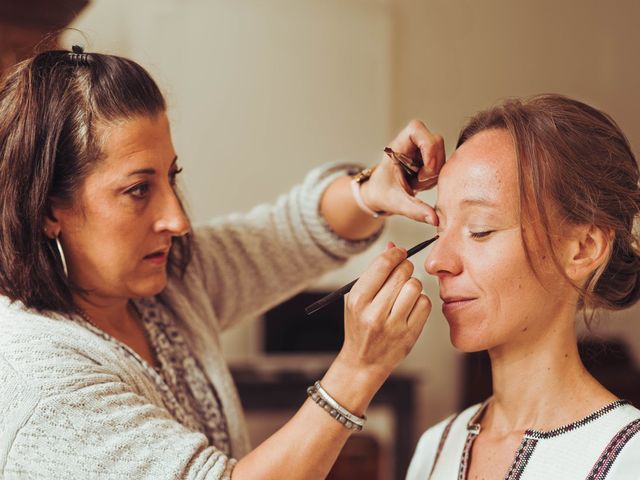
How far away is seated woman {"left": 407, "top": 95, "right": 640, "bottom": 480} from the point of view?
44.9 inches

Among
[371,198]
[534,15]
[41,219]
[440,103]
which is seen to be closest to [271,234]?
[371,198]

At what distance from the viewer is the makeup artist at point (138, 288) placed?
1.14m

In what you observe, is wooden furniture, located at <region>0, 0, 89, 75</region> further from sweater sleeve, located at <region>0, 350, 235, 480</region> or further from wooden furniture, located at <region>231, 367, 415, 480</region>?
wooden furniture, located at <region>231, 367, 415, 480</region>

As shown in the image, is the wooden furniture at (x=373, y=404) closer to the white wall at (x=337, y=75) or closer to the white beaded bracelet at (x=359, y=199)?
the white wall at (x=337, y=75)

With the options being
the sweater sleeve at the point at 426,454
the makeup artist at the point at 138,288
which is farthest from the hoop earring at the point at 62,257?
the sweater sleeve at the point at 426,454

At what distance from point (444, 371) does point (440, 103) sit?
1.57 meters

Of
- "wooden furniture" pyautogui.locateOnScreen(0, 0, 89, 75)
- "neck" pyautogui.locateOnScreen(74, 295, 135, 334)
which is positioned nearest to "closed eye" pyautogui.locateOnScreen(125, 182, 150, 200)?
"neck" pyautogui.locateOnScreen(74, 295, 135, 334)

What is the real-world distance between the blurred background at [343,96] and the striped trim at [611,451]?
8.64ft

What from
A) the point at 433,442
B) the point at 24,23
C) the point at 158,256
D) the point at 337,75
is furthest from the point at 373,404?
the point at 158,256

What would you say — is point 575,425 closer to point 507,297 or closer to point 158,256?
point 507,297

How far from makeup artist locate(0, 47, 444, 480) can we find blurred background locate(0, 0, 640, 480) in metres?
2.11

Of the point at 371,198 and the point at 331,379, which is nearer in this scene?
the point at 331,379

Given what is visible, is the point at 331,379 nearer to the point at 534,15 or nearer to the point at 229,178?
the point at 229,178

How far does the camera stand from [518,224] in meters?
1.15
